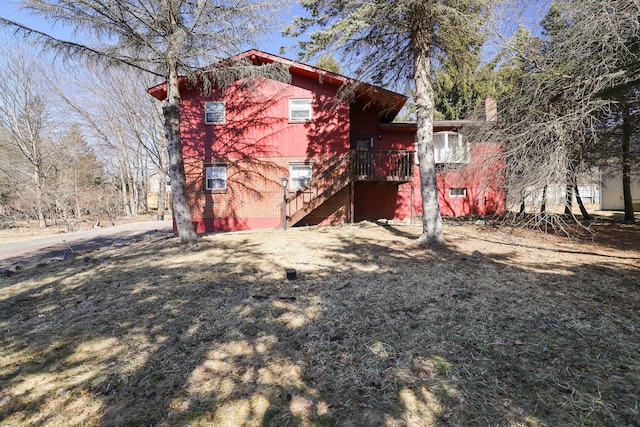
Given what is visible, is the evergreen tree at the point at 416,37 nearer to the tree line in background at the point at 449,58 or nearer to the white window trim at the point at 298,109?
the tree line in background at the point at 449,58

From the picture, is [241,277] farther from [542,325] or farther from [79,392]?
[542,325]

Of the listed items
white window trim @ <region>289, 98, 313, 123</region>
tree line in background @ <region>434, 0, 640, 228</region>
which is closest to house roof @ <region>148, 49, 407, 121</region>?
white window trim @ <region>289, 98, 313, 123</region>

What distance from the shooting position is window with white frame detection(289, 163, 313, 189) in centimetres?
1287

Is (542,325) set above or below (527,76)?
below

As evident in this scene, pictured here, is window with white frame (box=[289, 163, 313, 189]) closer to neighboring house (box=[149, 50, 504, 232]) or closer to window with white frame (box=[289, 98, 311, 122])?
neighboring house (box=[149, 50, 504, 232])

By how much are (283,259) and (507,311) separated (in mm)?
4161

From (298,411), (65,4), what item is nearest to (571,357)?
(298,411)

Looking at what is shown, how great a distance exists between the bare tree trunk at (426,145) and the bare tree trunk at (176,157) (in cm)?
671

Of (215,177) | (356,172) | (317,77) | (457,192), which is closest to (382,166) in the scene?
(356,172)

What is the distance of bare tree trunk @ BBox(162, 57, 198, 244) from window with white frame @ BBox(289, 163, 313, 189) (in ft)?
16.0

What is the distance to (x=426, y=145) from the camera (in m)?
7.54

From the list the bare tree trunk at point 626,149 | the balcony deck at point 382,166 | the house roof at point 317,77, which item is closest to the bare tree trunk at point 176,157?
the house roof at point 317,77

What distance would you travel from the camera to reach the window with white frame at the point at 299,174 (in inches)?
507

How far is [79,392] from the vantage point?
2.44 metres
